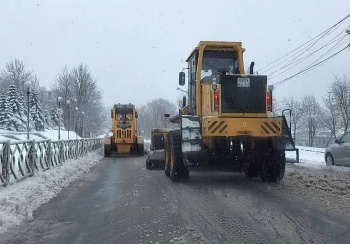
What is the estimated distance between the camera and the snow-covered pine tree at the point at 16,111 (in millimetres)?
60375

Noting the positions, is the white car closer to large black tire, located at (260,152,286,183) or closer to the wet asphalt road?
large black tire, located at (260,152,286,183)

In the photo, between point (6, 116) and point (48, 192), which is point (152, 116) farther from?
point (48, 192)

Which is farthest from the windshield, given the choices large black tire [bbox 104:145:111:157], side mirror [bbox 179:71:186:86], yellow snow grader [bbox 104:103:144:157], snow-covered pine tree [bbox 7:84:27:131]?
snow-covered pine tree [bbox 7:84:27:131]

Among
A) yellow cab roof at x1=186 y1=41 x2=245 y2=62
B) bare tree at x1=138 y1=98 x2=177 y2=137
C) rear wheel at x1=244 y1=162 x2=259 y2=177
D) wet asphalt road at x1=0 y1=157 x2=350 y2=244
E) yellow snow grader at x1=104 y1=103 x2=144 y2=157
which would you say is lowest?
wet asphalt road at x1=0 y1=157 x2=350 y2=244

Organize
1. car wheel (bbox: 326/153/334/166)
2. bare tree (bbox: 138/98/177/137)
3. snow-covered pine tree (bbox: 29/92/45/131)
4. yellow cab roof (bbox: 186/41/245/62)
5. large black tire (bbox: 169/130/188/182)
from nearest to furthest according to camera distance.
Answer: large black tire (bbox: 169/130/188/182) → yellow cab roof (bbox: 186/41/245/62) → car wheel (bbox: 326/153/334/166) → snow-covered pine tree (bbox: 29/92/45/131) → bare tree (bbox: 138/98/177/137)

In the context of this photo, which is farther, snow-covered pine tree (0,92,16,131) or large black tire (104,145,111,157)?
snow-covered pine tree (0,92,16,131)

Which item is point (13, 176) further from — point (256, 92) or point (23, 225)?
point (256, 92)

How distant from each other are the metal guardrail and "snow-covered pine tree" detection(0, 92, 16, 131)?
Result: 43.6 meters

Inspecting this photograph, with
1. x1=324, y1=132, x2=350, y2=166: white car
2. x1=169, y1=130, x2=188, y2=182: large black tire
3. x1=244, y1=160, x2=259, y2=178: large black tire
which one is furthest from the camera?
x1=324, y1=132, x2=350, y2=166: white car

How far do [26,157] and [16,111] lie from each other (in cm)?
5146

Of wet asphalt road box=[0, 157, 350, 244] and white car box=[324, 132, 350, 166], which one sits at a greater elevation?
white car box=[324, 132, 350, 166]

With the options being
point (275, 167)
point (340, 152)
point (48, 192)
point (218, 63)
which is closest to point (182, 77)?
point (218, 63)

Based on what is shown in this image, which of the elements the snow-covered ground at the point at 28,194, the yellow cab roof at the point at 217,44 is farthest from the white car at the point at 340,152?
the snow-covered ground at the point at 28,194

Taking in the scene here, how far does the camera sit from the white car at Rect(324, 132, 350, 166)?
16.2 meters
